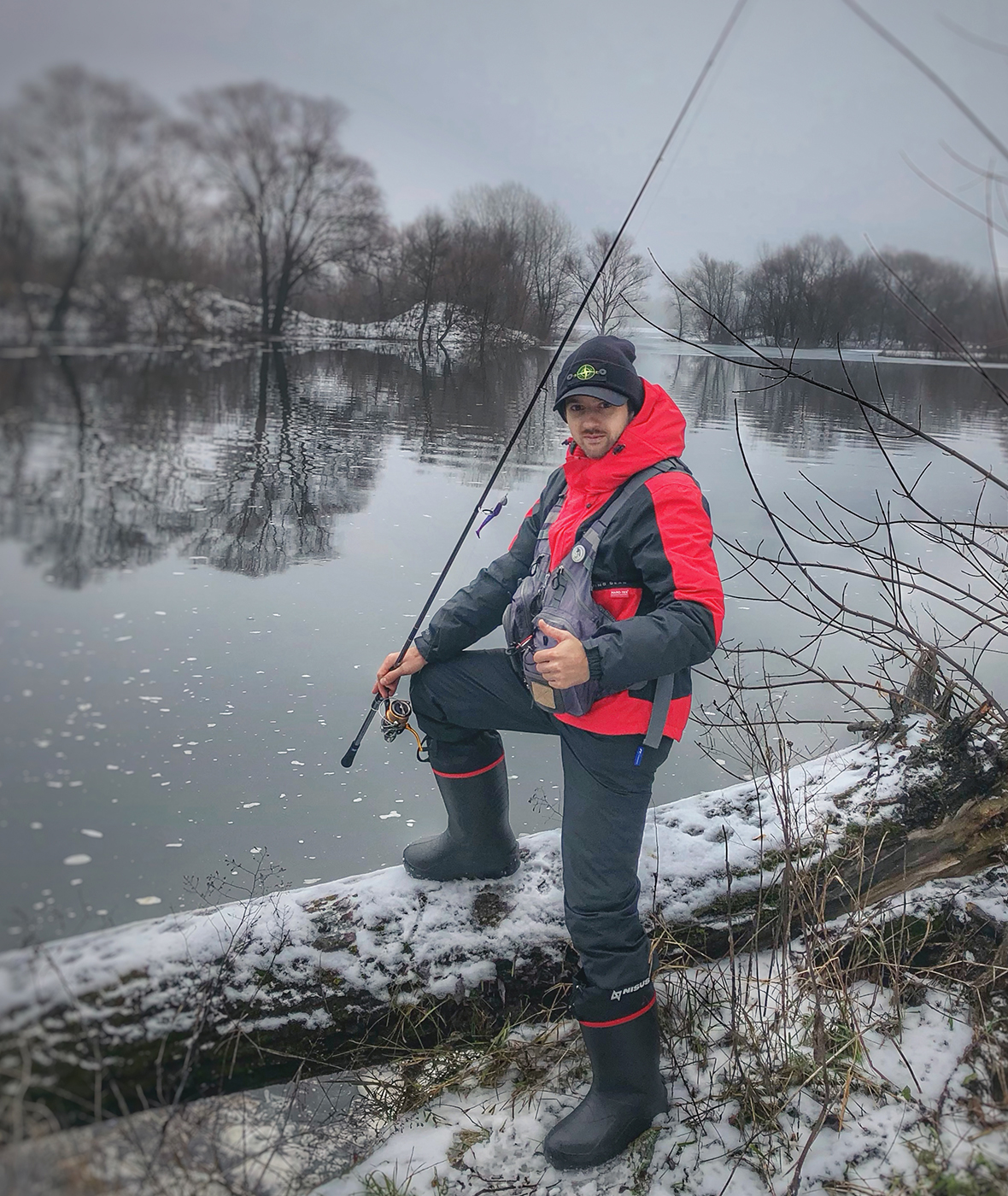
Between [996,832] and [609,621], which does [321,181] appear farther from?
[996,832]

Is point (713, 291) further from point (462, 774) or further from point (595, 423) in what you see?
point (462, 774)

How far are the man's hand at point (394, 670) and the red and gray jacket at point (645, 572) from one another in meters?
0.52

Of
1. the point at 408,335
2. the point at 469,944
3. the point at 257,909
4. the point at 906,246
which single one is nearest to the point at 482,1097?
the point at 469,944

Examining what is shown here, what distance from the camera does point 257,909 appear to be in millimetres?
2186

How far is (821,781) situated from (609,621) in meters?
1.36

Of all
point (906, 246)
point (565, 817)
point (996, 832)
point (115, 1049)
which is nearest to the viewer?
point (115, 1049)

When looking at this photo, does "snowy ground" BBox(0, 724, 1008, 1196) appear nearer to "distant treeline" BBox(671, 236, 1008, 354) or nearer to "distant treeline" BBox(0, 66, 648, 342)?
"distant treeline" BBox(0, 66, 648, 342)

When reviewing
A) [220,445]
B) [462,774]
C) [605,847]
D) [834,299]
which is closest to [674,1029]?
[605,847]

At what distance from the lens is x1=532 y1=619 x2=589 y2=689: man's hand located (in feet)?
6.49

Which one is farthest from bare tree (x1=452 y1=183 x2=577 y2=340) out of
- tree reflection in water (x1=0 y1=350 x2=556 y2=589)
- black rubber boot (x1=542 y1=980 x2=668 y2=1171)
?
black rubber boot (x1=542 y1=980 x2=668 y2=1171)

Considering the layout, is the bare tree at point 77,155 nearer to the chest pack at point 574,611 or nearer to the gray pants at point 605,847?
the chest pack at point 574,611

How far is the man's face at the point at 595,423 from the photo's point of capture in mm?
2164

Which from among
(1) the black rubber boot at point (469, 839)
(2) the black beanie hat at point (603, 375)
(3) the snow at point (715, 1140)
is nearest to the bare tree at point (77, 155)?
(2) the black beanie hat at point (603, 375)

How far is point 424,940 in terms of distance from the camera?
2342 millimetres
